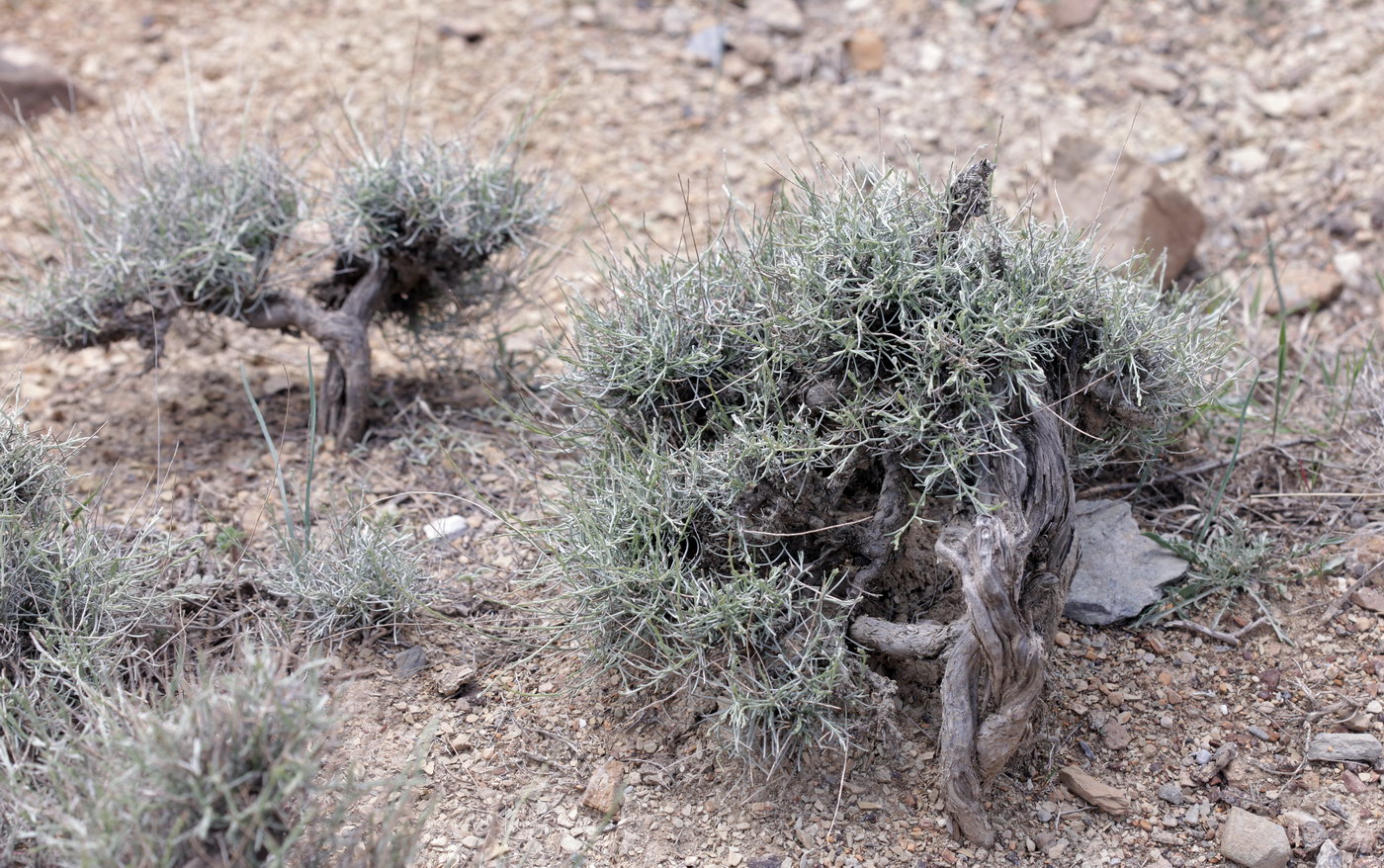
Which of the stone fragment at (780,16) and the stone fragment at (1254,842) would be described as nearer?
the stone fragment at (1254,842)

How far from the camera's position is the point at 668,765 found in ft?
7.61

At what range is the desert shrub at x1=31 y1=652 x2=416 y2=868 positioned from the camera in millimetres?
1633

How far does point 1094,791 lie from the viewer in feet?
7.22

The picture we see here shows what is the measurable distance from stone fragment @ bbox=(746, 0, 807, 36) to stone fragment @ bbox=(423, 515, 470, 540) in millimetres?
3024

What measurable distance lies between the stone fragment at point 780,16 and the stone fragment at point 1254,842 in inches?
153

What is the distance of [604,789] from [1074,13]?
406cm

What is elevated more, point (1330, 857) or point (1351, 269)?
point (1351, 269)

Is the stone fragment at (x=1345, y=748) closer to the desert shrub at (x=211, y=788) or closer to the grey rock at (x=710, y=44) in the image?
the desert shrub at (x=211, y=788)

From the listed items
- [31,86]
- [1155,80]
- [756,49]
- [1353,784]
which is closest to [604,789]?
[1353,784]

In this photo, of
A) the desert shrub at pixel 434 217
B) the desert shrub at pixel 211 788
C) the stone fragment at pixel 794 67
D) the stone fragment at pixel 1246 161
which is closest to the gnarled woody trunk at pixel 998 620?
the desert shrub at pixel 211 788

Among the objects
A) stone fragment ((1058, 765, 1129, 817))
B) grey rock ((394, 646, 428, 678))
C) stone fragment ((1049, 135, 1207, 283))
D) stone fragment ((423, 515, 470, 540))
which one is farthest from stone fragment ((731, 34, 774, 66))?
stone fragment ((1058, 765, 1129, 817))

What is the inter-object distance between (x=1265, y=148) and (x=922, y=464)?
9.82 feet

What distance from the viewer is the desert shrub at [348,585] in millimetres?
2557

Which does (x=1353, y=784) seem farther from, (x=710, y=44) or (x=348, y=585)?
(x=710, y=44)
